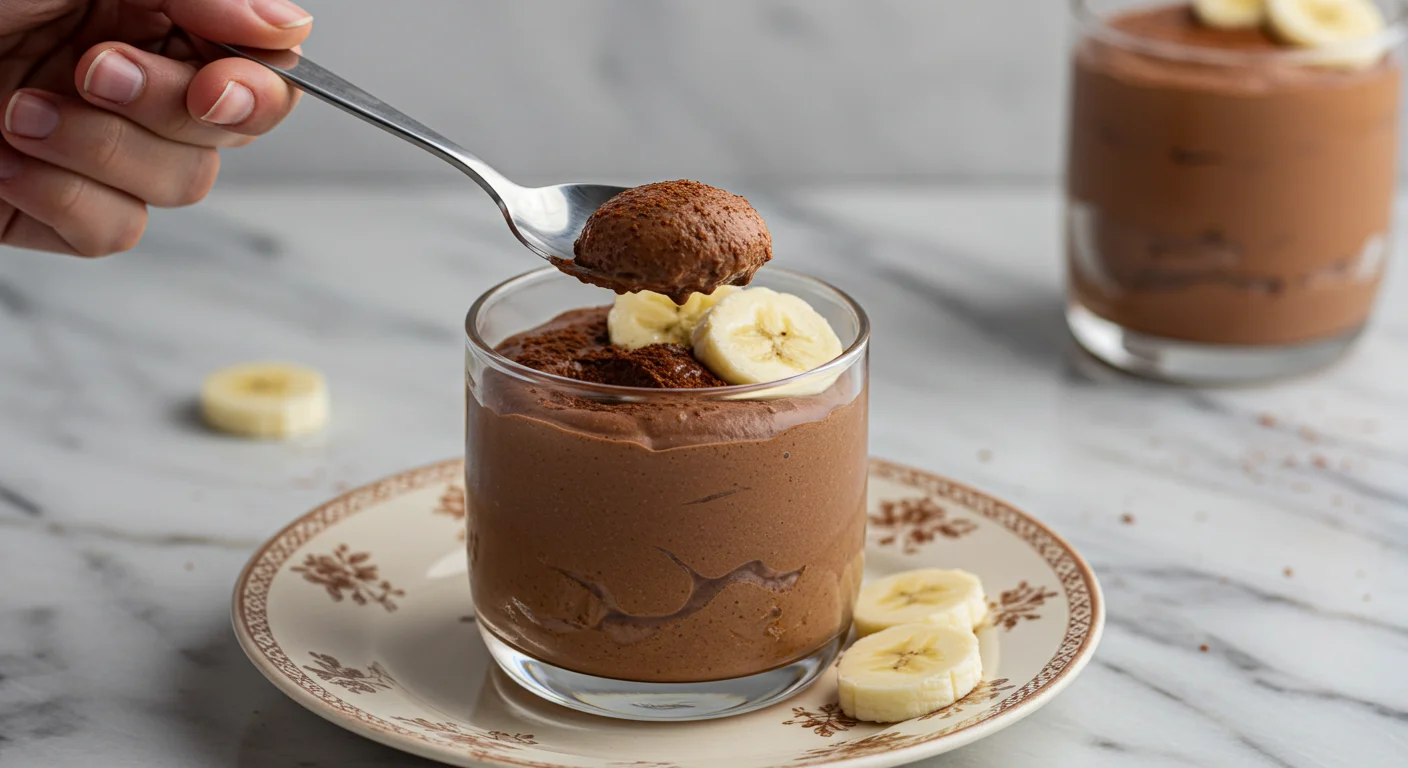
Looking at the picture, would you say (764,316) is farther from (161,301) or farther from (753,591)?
(161,301)

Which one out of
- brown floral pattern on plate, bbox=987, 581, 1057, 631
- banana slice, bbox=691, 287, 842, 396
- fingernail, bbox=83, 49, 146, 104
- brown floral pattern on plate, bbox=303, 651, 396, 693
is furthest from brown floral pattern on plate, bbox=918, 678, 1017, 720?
fingernail, bbox=83, 49, 146, 104

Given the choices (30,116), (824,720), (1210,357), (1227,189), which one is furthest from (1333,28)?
(30,116)

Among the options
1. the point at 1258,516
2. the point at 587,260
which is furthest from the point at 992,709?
the point at 1258,516

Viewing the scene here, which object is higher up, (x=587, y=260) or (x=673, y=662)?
(x=587, y=260)

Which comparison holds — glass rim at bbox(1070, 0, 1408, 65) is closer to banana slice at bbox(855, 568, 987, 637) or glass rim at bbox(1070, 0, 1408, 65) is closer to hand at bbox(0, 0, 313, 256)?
banana slice at bbox(855, 568, 987, 637)

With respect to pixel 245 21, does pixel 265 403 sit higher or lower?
lower

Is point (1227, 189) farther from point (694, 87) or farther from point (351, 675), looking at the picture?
point (351, 675)
